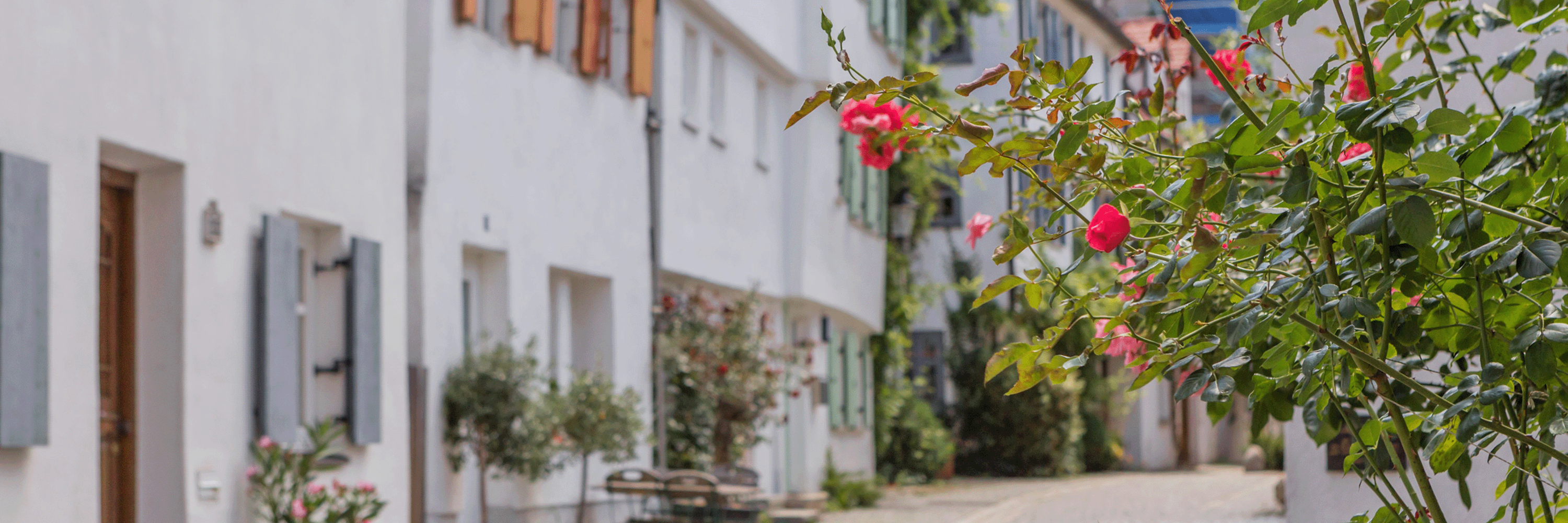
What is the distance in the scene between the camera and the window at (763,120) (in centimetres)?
1623

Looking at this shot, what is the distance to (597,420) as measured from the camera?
1052cm

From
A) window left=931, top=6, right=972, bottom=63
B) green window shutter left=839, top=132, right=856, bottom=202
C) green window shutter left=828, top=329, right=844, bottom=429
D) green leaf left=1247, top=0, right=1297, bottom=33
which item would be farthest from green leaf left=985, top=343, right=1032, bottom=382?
window left=931, top=6, right=972, bottom=63

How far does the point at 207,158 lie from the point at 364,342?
1.65 metres

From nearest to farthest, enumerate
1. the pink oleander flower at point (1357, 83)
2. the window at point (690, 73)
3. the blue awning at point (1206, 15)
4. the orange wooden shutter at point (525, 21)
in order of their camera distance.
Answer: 1. the pink oleander flower at point (1357, 83)
2. the orange wooden shutter at point (525, 21)
3. the window at point (690, 73)
4. the blue awning at point (1206, 15)

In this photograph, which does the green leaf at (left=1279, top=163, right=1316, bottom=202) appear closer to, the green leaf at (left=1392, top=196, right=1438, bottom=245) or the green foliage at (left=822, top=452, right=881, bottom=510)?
the green leaf at (left=1392, top=196, right=1438, bottom=245)

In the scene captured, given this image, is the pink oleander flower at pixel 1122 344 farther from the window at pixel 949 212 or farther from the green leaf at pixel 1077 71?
the window at pixel 949 212

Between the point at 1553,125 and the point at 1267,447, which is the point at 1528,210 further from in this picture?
the point at 1267,447

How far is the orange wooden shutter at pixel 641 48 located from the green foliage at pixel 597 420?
2.82m

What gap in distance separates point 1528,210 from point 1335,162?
335 millimetres

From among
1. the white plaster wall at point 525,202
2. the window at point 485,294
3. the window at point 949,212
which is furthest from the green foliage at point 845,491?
the window at point 949,212

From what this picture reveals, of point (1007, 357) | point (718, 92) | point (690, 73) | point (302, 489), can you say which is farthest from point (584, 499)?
point (1007, 357)

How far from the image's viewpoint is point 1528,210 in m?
2.06

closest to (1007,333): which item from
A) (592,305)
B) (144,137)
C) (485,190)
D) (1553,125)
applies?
(592,305)

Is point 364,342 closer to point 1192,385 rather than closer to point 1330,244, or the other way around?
point 1192,385
